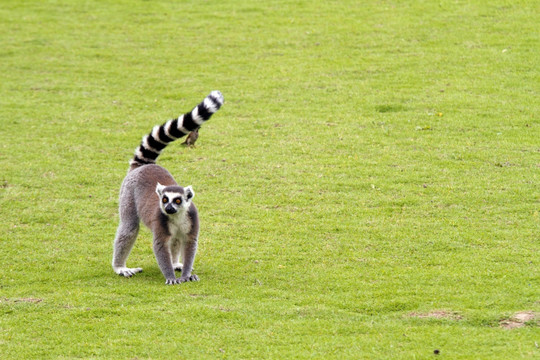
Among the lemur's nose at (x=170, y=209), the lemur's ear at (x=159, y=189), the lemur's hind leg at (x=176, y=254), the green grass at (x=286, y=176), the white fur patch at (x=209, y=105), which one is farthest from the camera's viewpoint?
the lemur's hind leg at (x=176, y=254)

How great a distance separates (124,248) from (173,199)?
117 centimetres

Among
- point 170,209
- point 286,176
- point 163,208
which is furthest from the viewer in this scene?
point 286,176

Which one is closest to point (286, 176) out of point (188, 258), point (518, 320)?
point (188, 258)

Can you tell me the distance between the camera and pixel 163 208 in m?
8.62

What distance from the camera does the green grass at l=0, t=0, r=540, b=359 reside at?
7.38 metres

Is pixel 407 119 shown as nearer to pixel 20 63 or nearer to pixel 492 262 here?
pixel 492 262

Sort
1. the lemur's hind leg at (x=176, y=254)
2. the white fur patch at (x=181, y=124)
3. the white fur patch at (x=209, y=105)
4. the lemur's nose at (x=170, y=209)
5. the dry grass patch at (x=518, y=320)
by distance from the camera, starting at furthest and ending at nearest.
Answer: the lemur's hind leg at (x=176, y=254)
the white fur patch at (x=181, y=124)
the white fur patch at (x=209, y=105)
the lemur's nose at (x=170, y=209)
the dry grass patch at (x=518, y=320)

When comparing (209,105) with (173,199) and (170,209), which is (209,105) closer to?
(173,199)

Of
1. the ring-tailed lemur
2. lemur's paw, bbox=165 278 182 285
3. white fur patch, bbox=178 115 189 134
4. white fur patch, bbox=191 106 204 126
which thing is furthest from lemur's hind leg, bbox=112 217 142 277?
white fur patch, bbox=191 106 204 126

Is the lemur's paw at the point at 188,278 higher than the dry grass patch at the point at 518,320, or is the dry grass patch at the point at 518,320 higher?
the dry grass patch at the point at 518,320

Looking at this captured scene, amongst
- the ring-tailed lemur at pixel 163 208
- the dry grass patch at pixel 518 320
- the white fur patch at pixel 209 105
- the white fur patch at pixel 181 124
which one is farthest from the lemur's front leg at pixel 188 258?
the dry grass patch at pixel 518 320

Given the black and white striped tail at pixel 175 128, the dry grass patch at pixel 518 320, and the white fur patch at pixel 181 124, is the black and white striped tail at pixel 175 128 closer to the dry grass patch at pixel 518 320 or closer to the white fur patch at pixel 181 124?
the white fur patch at pixel 181 124

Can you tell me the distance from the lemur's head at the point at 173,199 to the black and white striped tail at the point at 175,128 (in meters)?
0.85

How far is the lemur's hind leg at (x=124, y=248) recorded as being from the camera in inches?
362
